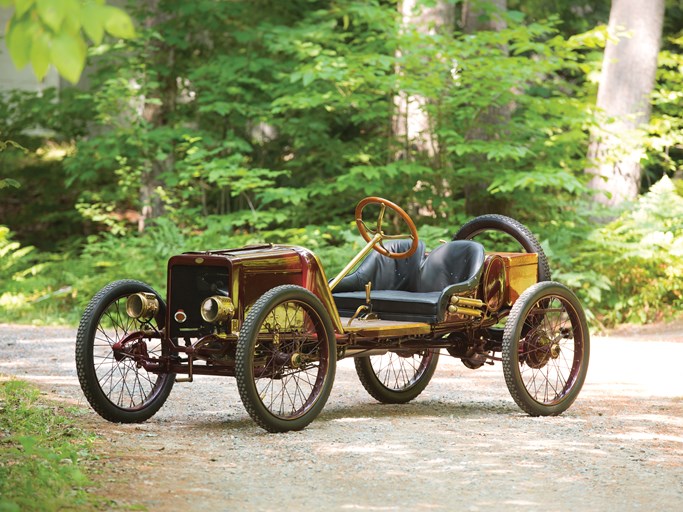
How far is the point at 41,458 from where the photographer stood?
566 cm

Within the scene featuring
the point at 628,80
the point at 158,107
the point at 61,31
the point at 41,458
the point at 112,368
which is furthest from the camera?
the point at 158,107

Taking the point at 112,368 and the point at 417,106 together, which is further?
the point at 417,106

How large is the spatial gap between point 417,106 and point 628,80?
146 inches

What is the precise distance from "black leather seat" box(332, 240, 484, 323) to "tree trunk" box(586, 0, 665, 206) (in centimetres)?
844

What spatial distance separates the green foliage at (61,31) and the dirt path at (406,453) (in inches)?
97.4

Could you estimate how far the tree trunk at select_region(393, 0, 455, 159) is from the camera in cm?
1462

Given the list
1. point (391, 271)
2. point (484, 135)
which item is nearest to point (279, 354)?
point (391, 271)

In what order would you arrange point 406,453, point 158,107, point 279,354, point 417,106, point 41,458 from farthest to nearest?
1. point 158,107
2. point 417,106
3. point 279,354
4. point 406,453
5. point 41,458

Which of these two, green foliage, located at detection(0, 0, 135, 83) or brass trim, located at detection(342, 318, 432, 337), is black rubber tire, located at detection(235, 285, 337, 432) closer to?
brass trim, located at detection(342, 318, 432, 337)

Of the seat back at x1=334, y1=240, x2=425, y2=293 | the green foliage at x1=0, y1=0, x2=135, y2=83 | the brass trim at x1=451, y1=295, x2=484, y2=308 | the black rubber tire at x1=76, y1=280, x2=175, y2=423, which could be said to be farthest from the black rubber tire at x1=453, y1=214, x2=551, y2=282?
the green foliage at x1=0, y1=0, x2=135, y2=83

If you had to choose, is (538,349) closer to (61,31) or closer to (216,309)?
(216,309)

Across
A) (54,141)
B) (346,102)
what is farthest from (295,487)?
(54,141)

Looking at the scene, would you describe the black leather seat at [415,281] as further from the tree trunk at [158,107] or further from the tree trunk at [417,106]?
the tree trunk at [158,107]

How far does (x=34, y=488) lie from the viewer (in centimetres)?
493
